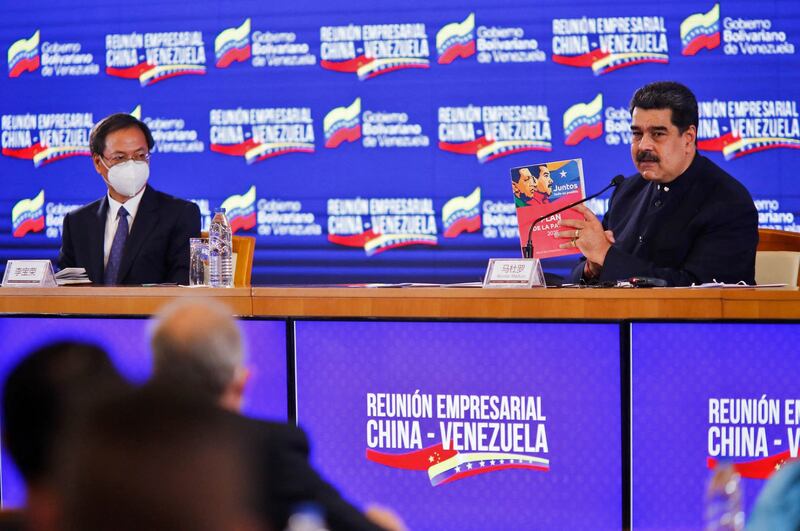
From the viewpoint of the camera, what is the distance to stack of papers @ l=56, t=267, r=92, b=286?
3.52m

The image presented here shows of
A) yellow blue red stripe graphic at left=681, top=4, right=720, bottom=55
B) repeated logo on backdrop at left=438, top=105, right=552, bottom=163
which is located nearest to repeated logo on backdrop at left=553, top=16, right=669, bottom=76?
yellow blue red stripe graphic at left=681, top=4, right=720, bottom=55

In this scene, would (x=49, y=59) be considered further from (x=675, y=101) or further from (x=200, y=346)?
(x=200, y=346)

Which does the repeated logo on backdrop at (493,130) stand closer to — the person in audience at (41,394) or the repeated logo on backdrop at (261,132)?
the repeated logo on backdrop at (261,132)

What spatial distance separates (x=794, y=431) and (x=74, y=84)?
14.0 feet

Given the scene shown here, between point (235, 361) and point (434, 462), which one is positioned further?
point (434, 462)

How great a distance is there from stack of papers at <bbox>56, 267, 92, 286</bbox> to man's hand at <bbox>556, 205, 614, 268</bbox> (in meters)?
1.65

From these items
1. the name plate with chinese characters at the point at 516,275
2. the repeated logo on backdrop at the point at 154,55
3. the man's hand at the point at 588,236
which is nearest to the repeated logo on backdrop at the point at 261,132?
the repeated logo on backdrop at the point at 154,55

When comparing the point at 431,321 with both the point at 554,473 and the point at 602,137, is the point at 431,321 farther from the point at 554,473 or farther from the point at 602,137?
the point at 602,137

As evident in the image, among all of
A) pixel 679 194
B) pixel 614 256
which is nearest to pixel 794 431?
pixel 614 256

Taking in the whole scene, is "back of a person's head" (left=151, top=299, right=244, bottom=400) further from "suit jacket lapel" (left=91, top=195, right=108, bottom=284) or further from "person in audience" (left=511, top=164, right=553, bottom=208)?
"suit jacket lapel" (left=91, top=195, right=108, bottom=284)

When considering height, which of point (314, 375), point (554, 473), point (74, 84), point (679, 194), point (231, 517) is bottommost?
point (554, 473)

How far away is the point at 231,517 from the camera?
776 mm

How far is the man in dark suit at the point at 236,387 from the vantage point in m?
1.38

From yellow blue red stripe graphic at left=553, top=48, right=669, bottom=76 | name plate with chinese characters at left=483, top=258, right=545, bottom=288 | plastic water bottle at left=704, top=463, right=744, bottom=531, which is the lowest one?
plastic water bottle at left=704, top=463, right=744, bottom=531
